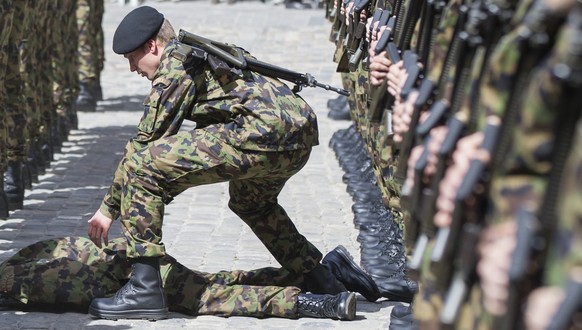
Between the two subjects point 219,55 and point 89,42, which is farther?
point 89,42

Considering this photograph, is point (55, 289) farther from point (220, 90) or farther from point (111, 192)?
point (220, 90)

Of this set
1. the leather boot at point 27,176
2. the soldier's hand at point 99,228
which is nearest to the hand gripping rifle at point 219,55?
the soldier's hand at point 99,228

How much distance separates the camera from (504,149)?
2990 millimetres

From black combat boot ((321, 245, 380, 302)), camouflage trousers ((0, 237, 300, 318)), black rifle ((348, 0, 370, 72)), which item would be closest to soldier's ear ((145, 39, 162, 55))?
camouflage trousers ((0, 237, 300, 318))

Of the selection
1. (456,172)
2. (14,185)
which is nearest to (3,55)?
(14,185)

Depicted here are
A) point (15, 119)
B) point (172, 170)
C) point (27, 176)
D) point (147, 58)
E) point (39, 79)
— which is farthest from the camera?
point (39, 79)

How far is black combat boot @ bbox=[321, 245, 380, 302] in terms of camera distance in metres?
6.60

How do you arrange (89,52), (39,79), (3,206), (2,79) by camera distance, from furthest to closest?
(89,52), (39,79), (2,79), (3,206)

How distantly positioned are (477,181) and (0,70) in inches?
240

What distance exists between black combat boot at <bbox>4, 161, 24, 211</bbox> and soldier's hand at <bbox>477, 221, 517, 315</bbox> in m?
6.50

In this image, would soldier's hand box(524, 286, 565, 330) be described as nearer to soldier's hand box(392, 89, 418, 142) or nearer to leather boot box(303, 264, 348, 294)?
Result: soldier's hand box(392, 89, 418, 142)

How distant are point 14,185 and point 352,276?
131 inches

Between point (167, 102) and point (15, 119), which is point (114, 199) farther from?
point (15, 119)

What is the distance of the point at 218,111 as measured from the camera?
20.1ft
